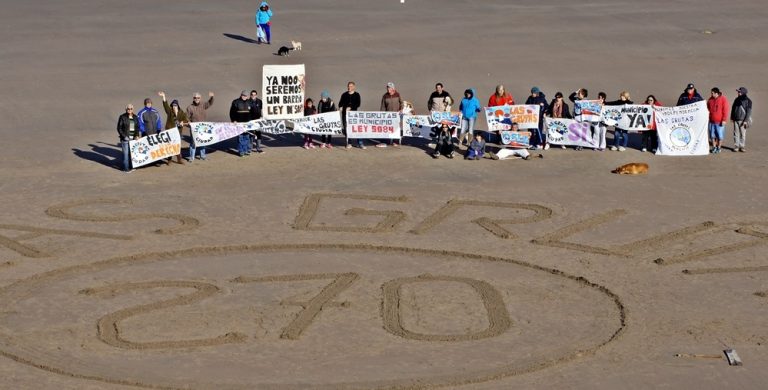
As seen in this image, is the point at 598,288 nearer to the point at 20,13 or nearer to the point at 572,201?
the point at 572,201

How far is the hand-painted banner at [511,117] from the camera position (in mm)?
31047

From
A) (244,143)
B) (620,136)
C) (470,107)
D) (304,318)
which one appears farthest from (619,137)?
(304,318)

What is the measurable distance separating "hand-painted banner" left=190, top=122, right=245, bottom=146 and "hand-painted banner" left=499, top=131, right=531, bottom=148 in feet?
19.8

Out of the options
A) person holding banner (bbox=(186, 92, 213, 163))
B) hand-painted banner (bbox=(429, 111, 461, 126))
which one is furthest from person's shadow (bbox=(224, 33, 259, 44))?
hand-painted banner (bbox=(429, 111, 461, 126))

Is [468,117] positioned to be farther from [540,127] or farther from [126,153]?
[126,153]

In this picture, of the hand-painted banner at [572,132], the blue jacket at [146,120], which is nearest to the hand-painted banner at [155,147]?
the blue jacket at [146,120]

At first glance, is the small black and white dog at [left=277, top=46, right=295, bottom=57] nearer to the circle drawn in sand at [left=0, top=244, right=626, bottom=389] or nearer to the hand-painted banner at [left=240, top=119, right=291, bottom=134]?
the hand-painted banner at [left=240, top=119, right=291, bottom=134]

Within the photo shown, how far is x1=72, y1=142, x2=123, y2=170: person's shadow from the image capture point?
96.7 ft

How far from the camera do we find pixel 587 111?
102 feet

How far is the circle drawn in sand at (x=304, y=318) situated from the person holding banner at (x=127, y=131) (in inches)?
243

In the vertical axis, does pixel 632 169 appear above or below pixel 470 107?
below

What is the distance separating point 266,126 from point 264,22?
1193 cm

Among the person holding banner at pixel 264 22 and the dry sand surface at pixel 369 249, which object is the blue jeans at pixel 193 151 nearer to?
the dry sand surface at pixel 369 249

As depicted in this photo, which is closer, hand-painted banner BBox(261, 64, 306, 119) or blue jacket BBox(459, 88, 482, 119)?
hand-painted banner BBox(261, 64, 306, 119)
